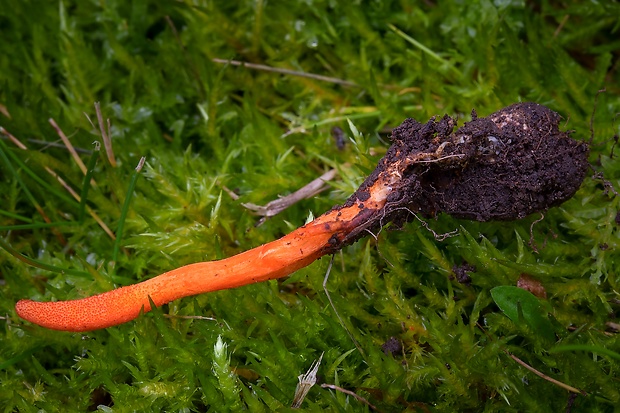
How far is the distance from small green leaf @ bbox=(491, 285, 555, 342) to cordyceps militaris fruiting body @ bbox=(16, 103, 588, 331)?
292mm

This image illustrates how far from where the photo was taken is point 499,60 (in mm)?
2799

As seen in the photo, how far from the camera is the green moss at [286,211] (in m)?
2.06

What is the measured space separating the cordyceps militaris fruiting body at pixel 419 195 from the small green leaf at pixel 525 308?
0.96 ft

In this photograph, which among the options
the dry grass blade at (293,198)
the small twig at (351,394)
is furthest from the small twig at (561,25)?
the small twig at (351,394)

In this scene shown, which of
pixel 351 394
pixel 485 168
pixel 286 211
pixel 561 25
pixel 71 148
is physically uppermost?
pixel 561 25

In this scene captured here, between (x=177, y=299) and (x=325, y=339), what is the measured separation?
2.14ft

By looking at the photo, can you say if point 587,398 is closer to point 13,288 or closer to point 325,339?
point 325,339

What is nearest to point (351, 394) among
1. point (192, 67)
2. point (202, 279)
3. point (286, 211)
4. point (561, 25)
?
point (202, 279)

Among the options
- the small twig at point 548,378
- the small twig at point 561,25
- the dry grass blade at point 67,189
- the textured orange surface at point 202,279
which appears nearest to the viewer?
the small twig at point 548,378

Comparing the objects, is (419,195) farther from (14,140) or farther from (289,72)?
(14,140)

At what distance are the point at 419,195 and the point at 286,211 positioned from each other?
772mm

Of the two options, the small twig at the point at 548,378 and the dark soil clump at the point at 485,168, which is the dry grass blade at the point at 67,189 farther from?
the small twig at the point at 548,378

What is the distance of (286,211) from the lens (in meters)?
2.62

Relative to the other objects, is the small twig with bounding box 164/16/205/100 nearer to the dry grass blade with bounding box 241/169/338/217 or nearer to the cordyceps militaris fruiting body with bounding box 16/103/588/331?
the dry grass blade with bounding box 241/169/338/217
